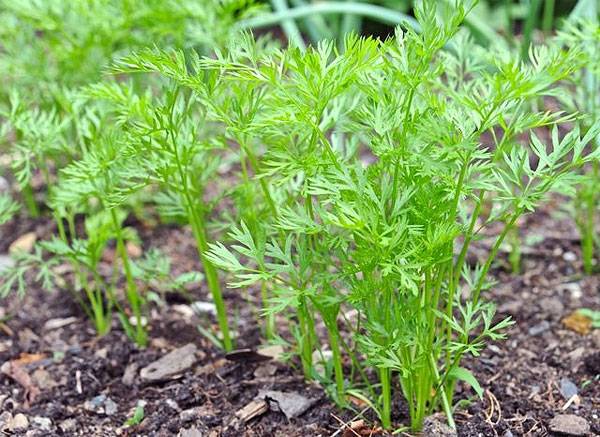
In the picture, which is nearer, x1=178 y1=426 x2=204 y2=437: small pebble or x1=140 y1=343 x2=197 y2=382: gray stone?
x1=178 y1=426 x2=204 y2=437: small pebble

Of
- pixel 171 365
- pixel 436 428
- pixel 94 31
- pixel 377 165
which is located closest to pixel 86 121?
pixel 94 31

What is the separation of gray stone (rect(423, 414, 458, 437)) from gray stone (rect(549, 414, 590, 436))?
224 mm

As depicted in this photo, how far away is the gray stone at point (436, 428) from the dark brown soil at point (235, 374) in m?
0.06

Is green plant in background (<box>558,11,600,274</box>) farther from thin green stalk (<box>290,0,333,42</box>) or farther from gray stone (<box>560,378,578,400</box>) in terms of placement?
thin green stalk (<box>290,0,333,42</box>)

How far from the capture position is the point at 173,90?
66.1 inches

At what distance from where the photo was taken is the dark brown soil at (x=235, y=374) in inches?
72.9

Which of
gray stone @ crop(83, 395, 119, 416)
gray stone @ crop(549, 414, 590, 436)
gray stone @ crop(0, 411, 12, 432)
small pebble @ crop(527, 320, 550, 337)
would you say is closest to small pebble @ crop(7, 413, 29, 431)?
gray stone @ crop(0, 411, 12, 432)

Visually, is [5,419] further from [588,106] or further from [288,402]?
[588,106]

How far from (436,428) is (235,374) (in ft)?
1.82

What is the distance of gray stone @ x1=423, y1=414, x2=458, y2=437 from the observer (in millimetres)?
1698

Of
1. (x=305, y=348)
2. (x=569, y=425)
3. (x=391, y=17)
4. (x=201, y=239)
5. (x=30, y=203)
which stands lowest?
(x=569, y=425)

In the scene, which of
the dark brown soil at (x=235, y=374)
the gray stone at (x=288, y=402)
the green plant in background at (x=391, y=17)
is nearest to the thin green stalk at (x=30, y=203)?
the dark brown soil at (x=235, y=374)

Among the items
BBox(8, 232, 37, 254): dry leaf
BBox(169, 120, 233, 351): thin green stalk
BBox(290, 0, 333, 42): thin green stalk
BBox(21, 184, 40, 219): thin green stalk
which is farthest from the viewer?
BBox(290, 0, 333, 42): thin green stalk

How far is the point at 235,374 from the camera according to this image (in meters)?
2.06
